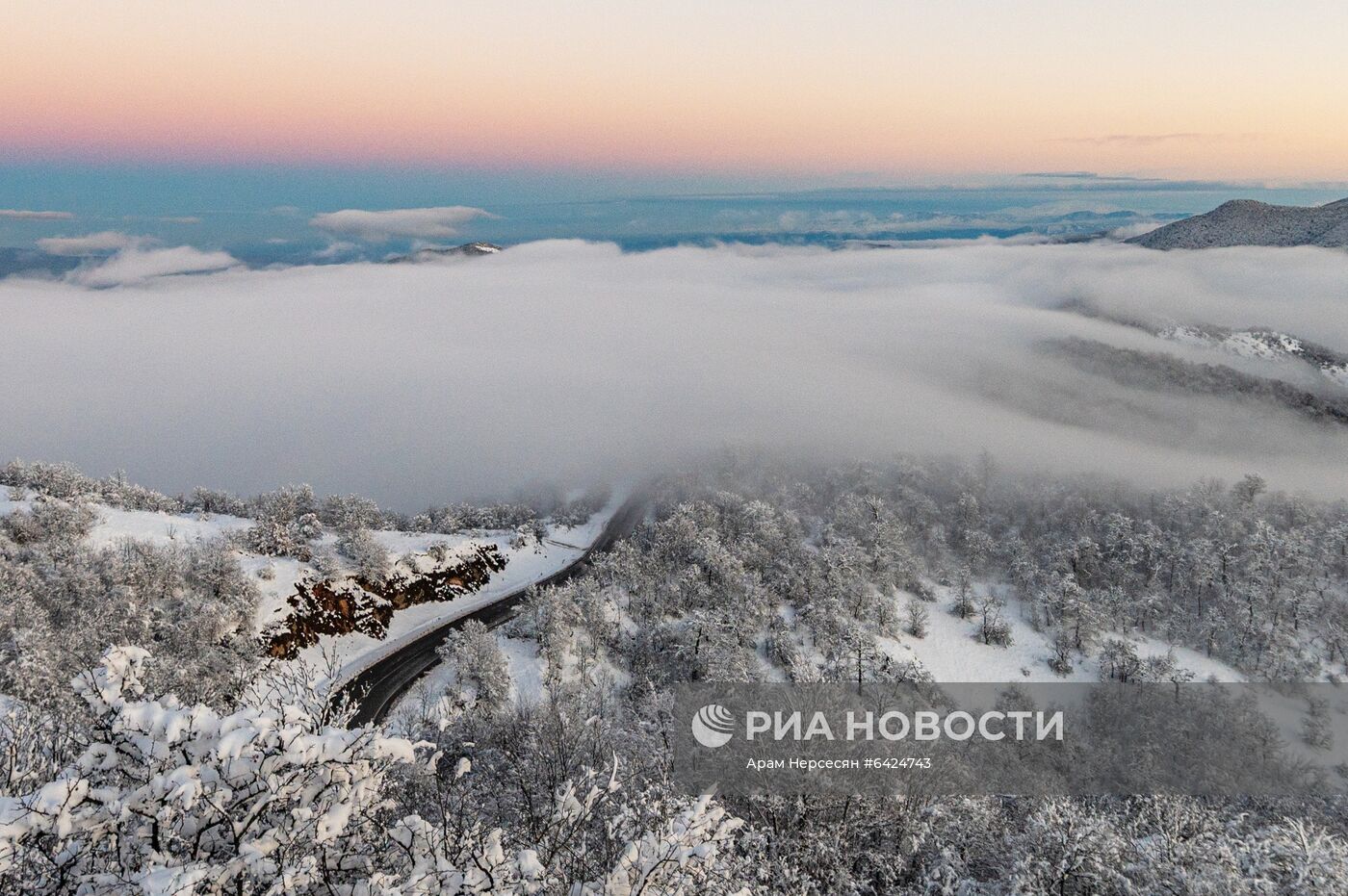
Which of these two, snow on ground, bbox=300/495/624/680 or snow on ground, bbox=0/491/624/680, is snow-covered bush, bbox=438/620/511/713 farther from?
snow on ground, bbox=0/491/624/680

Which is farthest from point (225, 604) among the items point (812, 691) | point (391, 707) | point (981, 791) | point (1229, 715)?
point (1229, 715)

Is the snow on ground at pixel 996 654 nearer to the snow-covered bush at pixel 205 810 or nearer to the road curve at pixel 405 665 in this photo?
the road curve at pixel 405 665

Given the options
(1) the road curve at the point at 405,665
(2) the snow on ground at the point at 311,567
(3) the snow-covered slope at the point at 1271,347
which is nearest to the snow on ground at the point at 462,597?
(2) the snow on ground at the point at 311,567

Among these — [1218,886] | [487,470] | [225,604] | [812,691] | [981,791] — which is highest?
[1218,886]

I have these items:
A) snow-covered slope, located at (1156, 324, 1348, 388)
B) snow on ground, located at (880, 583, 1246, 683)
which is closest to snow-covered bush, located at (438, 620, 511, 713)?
snow on ground, located at (880, 583, 1246, 683)

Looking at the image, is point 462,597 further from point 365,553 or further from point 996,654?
point 996,654

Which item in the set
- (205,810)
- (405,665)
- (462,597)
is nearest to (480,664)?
(405,665)

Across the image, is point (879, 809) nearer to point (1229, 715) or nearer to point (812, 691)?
point (812, 691)

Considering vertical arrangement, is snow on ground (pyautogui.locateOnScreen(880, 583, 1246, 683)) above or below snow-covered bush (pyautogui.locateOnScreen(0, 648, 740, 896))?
below

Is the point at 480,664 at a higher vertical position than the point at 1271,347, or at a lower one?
lower

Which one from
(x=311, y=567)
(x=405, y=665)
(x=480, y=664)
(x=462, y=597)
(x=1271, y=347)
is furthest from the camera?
(x=1271, y=347)

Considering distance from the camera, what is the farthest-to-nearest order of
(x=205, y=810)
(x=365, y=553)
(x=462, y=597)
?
(x=462, y=597), (x=365, y=553), (x=205, y=810)
